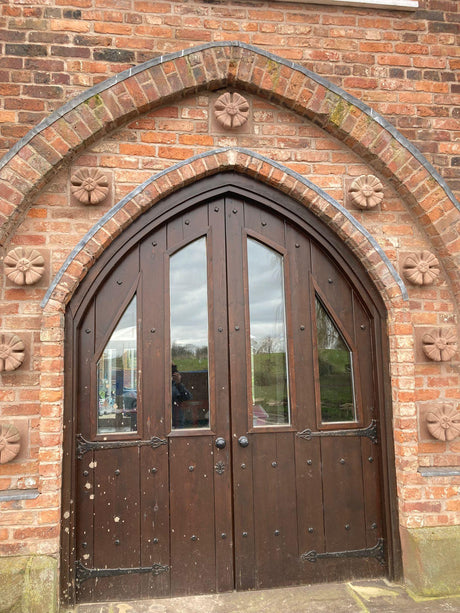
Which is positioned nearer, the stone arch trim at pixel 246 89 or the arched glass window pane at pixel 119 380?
the stone arch trim at pixel 246 89

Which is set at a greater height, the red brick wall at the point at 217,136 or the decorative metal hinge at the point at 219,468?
the red brick wall at the point at 217,136

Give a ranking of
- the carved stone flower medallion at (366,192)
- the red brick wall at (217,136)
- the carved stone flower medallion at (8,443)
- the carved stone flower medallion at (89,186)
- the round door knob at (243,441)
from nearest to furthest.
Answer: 1. the carved stone flower medallion at (8,443)
2. the red brick wall at (217,136)
3. the carved stone flower medallion at (89,186)
4. the round door knob at (243,441)
5. the carved stone flower medallion at (366,192)

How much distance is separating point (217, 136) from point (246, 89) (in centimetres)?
42

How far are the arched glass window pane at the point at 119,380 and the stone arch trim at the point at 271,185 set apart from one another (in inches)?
20.3

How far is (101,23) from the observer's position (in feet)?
10.6

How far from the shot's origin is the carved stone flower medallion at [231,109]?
130 inches

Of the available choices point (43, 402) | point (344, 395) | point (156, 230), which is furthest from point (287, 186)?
point (43, 402)

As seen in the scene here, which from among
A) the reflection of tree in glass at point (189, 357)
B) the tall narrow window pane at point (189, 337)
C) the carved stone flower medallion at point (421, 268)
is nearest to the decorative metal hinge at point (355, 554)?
the tall narrow window pane at point (189, 337)

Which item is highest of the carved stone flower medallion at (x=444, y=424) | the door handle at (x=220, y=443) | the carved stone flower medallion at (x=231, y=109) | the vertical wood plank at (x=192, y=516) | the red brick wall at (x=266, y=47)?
the red brick wall at (x=266, y=47)

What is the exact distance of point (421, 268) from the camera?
3.31 m

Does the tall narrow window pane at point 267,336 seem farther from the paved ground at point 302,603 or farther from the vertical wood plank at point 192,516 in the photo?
the paved ground at point 302,603

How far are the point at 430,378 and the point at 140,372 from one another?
2111mm

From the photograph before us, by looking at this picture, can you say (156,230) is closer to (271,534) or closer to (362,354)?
(362,354)

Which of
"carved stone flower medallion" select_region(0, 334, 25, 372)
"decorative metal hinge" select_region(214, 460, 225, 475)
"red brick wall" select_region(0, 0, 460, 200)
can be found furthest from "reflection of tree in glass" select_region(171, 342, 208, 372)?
"red brick wall" select_region(0, 0, 460, 200)
